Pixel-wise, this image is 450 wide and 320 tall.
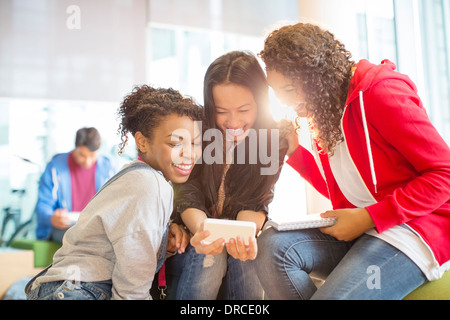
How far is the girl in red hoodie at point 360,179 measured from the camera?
82 cm

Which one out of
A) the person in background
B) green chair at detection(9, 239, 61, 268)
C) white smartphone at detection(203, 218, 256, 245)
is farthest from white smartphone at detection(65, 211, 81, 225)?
white smartphone at detection(203, 218, 256, 245)

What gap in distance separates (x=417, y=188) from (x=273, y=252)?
32 cm

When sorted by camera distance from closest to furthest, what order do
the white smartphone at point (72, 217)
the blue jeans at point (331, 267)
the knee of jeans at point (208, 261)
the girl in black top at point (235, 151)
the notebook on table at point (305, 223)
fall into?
the blue jeans at point (331, 267), the notebook on table at point (305, 223), the knee of jeans at point (208, 261), the girl in black top at point (235, 151), the white smartphone at point (72, 217)

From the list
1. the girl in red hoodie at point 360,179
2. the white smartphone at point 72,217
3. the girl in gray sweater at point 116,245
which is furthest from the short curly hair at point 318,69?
the white smartphone at point 72,217

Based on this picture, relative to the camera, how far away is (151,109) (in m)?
1.09

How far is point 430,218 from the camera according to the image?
845 millimetres

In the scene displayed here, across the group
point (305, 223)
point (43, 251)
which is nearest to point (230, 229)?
point (305, 223)

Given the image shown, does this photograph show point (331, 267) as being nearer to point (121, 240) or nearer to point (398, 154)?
point (398, 154)

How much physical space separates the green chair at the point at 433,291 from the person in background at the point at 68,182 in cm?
186

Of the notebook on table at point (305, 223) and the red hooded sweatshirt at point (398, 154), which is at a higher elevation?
the red hooded sweatshirt at point (398, 154)

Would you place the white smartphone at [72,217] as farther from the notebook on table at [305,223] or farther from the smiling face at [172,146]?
the notebook on table at [305,223]

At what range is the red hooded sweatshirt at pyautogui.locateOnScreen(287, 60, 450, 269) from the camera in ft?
2.70
